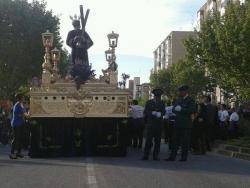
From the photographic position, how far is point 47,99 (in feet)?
54.0

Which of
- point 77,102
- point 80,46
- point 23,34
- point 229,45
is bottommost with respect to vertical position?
point 77,102

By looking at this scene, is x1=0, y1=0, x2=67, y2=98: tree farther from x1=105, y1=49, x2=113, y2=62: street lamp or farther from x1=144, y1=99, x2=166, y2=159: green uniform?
x1=144, y1=99, x2=166, y2=159: green uniform

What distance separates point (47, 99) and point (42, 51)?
3103 cm

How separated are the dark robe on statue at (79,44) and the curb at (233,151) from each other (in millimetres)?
4748

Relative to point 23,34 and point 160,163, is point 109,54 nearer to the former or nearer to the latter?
point 160,163

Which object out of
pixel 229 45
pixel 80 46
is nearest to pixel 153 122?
pixel 80 46

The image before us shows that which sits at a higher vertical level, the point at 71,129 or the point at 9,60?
the point at 9,60

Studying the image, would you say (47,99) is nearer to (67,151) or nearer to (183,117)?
(67,151)

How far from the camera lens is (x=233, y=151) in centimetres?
1842

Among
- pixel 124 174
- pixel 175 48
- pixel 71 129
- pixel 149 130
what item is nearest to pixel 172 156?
pixel 149 130

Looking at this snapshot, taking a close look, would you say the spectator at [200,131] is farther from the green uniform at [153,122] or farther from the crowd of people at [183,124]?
the green uniform at [153,122]

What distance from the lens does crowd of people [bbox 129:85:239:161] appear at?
15.7 m

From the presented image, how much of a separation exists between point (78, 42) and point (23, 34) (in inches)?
1154

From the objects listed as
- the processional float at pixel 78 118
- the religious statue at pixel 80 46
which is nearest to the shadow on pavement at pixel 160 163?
the processional float at pixel 78 118
